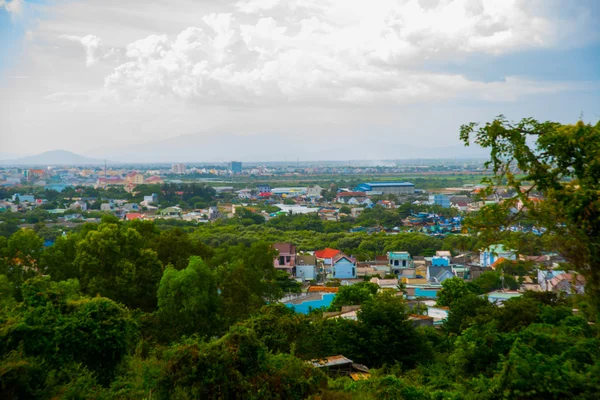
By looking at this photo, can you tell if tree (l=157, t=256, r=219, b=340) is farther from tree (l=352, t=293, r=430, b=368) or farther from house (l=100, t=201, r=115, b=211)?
house (l=100, t=201, r=115, b=211)

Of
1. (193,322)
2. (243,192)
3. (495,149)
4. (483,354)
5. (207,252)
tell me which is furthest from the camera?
(243,192)

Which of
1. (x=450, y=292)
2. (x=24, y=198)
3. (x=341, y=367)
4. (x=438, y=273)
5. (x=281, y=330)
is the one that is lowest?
(x=438, y=273)

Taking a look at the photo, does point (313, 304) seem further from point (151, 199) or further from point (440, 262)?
point (151, 199)

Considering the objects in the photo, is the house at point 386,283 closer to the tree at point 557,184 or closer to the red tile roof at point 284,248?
the red tile roof at point 284,248

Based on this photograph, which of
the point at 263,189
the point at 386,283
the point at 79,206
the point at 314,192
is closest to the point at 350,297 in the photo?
the point at 386,283

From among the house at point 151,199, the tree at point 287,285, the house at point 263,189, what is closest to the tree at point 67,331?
the tree at point 287,285

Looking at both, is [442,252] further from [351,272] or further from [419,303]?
[419,303]

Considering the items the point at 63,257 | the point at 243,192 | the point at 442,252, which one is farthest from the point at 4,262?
the point at 243,192
